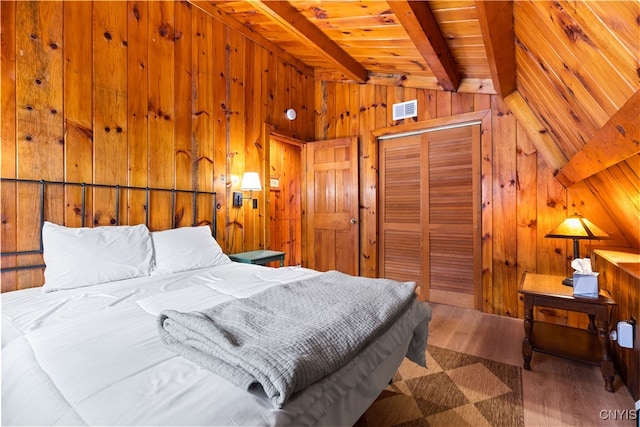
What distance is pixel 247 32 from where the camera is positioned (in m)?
3.38

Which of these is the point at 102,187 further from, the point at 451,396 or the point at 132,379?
the point at 451,396

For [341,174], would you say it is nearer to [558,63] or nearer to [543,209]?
[543,209]

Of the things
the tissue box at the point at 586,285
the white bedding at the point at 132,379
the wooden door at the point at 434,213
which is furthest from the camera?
the wooden door at the point at 434,213

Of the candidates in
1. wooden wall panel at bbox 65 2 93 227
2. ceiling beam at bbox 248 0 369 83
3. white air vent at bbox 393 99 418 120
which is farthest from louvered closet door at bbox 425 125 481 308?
wooden wall panel at bbox 65 2 93 227

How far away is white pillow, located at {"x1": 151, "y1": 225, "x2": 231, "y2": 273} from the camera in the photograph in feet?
7.37

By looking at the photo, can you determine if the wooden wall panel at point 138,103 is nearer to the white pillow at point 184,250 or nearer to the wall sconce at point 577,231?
the white pillow at point 184,250

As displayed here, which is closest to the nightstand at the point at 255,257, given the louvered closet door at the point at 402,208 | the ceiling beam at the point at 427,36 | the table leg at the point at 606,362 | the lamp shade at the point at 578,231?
the louvered closet door at the point at 402,208

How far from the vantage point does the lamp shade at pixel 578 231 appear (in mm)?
2088

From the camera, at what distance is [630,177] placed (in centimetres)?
167

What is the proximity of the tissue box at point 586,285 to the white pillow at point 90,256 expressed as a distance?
283 cm

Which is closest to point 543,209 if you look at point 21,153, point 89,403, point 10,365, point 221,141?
point 221,141

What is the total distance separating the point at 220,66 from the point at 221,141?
2.54ft

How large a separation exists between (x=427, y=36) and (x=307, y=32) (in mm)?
1167

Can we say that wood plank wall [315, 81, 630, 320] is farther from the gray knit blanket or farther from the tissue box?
the gray knit blanket
